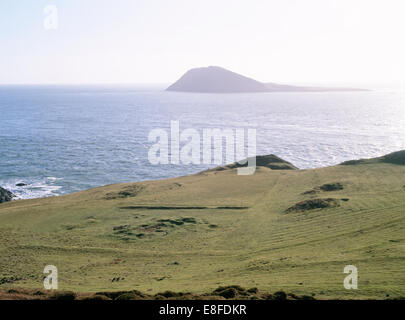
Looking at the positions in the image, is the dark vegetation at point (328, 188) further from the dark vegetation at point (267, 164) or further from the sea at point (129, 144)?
the sea at point (129, 144)

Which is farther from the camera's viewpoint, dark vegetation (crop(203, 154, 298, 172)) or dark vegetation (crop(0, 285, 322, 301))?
dark vegetation (crop(203, 154, 298, 172))

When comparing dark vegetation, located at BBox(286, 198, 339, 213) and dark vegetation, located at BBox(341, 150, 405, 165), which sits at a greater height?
dark vegetation, located at BBox(341, 150, 405, 165)

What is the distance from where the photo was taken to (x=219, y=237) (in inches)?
835

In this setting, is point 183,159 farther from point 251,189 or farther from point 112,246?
point 112,246

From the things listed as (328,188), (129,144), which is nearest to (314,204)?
(328,188)

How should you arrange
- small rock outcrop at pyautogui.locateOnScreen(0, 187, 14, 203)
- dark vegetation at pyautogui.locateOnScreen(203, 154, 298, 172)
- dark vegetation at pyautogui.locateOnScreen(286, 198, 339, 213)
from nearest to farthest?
dark vegetation at pyautogui.locateOnScreen(286, 198, 339, 213), small rock outcrop at pyautogui.locateOnScreen(0, 187, 14, 203), dark vegetation at pyautogui.locateOnScreen(203, 154, 298, 172)

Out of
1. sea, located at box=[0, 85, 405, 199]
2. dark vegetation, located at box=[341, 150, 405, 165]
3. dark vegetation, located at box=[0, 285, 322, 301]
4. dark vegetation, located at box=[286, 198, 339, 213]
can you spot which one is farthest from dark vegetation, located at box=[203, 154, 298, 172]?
dark vegetation, located at box=[0, 285, 322, 301]

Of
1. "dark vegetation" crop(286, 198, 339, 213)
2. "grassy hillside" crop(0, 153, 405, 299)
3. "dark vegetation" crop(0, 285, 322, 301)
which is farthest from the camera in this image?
"dark vegetation" crop(286, 198, 339, 213)

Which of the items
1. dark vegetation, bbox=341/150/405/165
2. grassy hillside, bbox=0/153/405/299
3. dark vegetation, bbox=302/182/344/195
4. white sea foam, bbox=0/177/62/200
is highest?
dark vegetation, bbox=341/150/405/165

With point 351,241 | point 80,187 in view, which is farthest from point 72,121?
point 351,241

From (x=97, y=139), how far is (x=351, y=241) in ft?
204

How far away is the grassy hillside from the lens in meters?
14.9

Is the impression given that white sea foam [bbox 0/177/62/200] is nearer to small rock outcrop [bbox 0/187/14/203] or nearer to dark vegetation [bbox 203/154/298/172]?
small rock outcrop [bbox 0/187/14/203]

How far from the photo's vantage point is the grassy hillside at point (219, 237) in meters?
14.9
